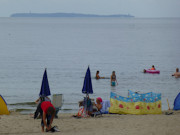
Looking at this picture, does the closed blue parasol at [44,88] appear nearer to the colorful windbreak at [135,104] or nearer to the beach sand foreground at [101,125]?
the beach sand foreground at [101,125]

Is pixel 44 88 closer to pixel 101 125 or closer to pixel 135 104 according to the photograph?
pixel 101 125

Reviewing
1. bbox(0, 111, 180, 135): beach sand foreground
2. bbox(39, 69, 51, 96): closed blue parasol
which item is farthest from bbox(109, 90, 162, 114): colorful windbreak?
bbox(39, 69, 51, 96): closed blue parasol

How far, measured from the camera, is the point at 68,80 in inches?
1378

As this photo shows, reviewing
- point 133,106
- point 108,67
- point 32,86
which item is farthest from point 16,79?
point 133,106

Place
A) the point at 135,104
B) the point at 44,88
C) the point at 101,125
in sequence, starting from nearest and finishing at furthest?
the point at 101,125
the point at 44,88
the point at 135,104

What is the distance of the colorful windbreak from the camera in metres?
17.2

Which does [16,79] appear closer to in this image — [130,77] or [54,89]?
[54,89]

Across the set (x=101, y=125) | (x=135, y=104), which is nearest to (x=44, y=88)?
(x=101, y=125)

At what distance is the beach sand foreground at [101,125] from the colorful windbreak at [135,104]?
71 cm

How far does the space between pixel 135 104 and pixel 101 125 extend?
130 inches

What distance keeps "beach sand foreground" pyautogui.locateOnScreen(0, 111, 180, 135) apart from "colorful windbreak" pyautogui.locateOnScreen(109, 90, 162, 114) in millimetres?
709

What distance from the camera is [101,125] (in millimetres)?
14477

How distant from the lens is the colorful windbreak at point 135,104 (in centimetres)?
1722

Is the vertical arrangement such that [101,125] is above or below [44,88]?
below
